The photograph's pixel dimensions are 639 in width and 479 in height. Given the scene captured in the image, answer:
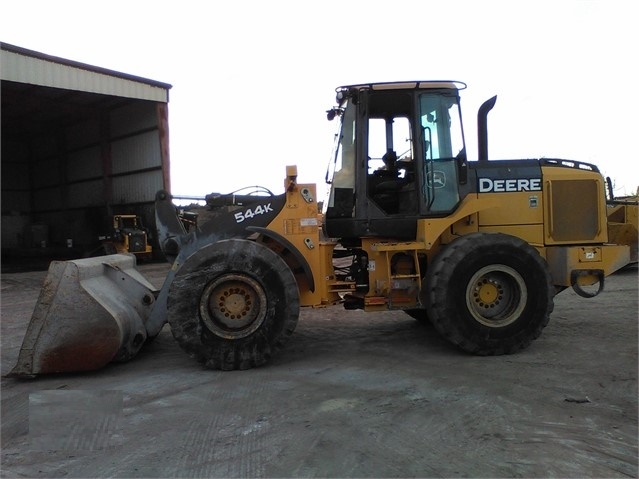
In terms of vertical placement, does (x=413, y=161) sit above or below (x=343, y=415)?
above

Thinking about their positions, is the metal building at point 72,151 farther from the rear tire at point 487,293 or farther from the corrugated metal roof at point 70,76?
the rear tire at point 487,293

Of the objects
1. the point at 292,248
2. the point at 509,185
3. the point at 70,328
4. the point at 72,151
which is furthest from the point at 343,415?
the point at 72,151

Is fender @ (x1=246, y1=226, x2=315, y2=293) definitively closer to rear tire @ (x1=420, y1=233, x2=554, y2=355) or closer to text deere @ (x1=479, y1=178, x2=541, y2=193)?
rear tire @ (x1=420, y1=233, x2=554, y2=355)

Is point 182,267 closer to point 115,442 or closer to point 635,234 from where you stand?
point 115,442

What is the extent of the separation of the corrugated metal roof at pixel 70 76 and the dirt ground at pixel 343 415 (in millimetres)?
10649

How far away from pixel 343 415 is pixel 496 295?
96.8 inches

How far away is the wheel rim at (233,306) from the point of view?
487cm

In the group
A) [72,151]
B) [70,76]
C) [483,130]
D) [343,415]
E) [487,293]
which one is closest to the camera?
[343,415]

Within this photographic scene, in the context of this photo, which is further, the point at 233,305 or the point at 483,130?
the point at 483,130

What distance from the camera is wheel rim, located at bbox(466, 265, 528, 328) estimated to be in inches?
204

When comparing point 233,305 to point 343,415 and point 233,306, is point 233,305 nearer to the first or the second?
point 233,306

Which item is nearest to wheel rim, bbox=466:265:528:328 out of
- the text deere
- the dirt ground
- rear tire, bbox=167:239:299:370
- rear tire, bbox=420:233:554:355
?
rear tire, bbox=420:233:554:355

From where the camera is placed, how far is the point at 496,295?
17.5 feet

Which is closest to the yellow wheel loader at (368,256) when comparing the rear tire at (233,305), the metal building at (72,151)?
the rear tire at (233,305)
